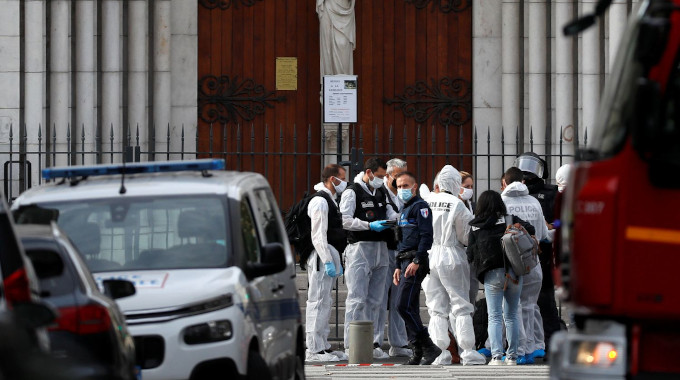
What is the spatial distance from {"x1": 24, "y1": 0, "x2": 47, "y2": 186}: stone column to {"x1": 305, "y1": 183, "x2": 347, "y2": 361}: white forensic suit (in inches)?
205

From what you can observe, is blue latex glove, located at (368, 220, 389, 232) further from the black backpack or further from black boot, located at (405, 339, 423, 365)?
black boot, located at (405, 339, 423, 365)

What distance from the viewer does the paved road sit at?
12.7 metres

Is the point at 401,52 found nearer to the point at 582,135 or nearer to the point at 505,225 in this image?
the point at 582,135

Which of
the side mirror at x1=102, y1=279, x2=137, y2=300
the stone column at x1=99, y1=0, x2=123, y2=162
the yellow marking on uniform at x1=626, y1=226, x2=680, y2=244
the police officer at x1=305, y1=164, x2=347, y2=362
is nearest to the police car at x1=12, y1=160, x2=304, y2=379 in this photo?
the side mirror at x1=102, y1=279, x2=137, y2=300

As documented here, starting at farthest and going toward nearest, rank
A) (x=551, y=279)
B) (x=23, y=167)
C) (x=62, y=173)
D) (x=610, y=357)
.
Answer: (x=23, y=167) → (x=551, y=279) → (x=62, y=173) → (x=610, y=357)

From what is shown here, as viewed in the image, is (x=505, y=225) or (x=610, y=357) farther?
(x=505, y=225)

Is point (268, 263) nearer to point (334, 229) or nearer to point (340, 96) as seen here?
point (334, 229)

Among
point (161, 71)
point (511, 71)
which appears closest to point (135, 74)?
point (161, 71)

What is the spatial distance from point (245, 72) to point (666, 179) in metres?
14.1

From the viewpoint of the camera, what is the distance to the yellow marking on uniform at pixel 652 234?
23.2 feet

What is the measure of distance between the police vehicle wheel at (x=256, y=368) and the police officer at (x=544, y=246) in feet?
18.9

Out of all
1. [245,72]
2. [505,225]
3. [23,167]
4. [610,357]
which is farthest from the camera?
[245,72]

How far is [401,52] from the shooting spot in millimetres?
20859

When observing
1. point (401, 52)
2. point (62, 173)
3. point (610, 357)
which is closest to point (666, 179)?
point (610, 357)
